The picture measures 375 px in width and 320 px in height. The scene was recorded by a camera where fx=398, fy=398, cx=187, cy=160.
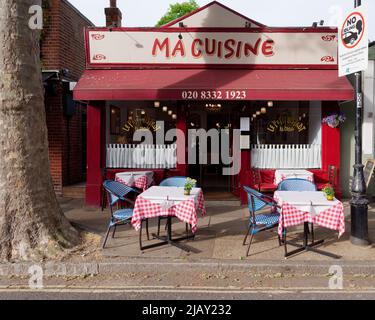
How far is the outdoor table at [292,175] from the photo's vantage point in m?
9.41

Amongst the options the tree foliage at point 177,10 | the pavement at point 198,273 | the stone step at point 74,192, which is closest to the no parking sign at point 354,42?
the pavement at point 198,273

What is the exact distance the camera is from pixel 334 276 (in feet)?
18.3

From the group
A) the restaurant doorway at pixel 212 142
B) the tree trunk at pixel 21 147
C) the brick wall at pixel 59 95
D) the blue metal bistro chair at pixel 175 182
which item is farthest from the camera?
the restaurant doorway at pixel 212 142

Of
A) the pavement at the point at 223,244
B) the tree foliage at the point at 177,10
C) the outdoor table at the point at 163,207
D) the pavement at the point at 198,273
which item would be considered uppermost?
the tree foliage at the point at 177,10

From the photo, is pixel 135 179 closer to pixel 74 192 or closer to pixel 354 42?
pixel 74 192

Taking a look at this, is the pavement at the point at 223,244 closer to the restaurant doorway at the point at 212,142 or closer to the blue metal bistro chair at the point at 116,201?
the blue metal bistro chair at the point at 116,201

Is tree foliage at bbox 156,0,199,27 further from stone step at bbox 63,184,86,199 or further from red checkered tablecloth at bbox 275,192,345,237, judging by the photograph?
red checkered tablecloth at bbox 275,192,345,237

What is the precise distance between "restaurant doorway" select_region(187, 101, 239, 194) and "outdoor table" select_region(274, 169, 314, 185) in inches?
58.9

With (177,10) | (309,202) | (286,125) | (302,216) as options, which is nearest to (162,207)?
(302,216)

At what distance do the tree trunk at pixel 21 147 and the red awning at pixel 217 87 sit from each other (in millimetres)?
3414

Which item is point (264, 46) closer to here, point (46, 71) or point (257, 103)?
point (257, 103)

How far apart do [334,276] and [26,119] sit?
5.09m

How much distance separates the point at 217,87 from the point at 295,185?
3427 mm

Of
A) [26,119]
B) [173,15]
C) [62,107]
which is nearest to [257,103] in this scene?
[62,107]
